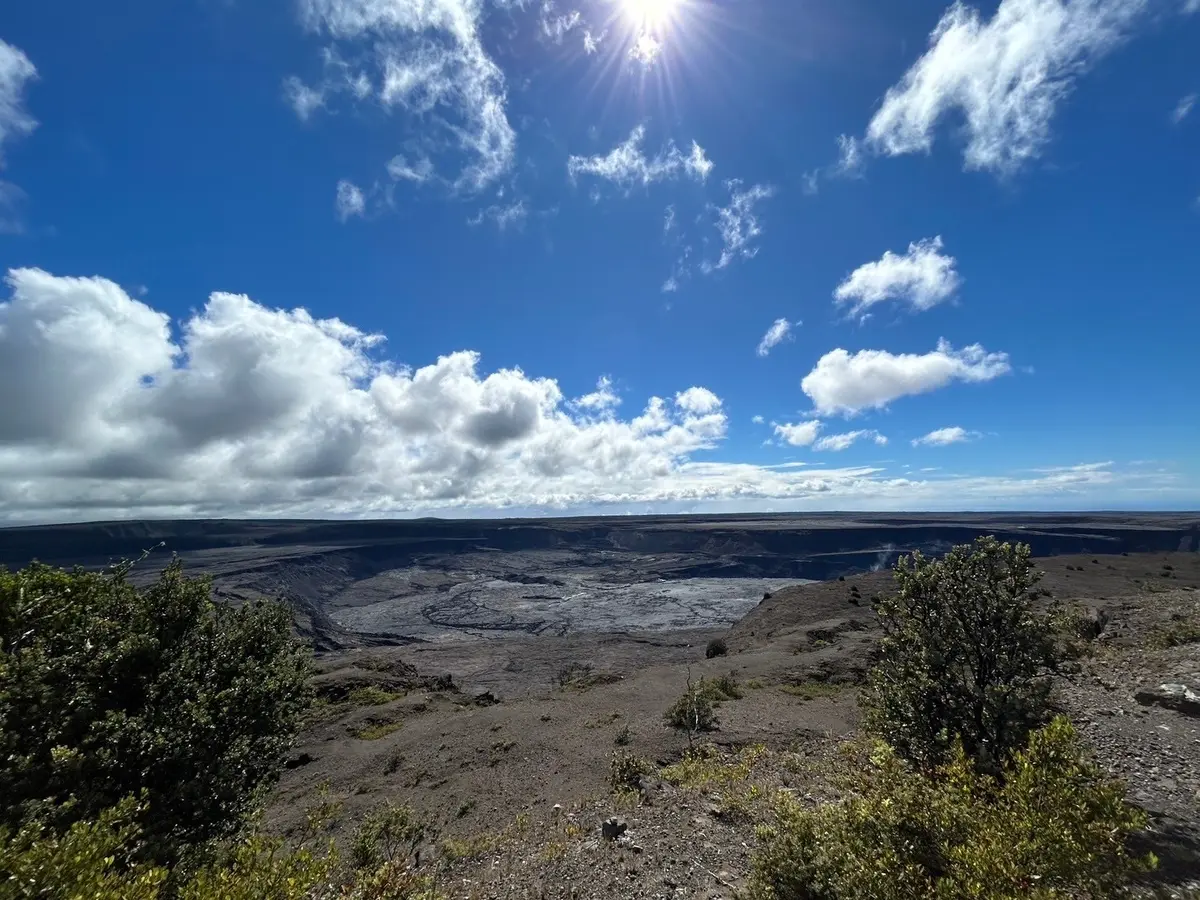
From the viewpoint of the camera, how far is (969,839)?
598 cm

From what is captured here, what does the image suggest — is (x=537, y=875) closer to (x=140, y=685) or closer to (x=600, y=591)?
(x=140, y=685)

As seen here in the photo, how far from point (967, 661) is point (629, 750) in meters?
13.5

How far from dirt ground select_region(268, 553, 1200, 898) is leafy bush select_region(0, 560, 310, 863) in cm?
525

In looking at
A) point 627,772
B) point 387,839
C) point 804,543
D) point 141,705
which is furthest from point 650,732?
point 804,543

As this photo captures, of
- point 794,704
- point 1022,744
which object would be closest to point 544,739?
point 794,704

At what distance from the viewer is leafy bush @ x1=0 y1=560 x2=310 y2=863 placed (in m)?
8.76

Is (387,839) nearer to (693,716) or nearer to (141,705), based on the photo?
(141,705)

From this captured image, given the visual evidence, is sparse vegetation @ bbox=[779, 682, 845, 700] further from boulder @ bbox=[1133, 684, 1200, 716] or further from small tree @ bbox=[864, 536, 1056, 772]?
small tree @ bbox=[864, 536, 1056, 772]

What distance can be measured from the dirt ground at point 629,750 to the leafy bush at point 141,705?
5254mm

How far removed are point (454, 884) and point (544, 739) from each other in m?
13.3

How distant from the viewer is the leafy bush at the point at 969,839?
17.6 ft

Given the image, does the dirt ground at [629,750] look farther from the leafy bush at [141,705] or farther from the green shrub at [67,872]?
the green shrub at [67,872]

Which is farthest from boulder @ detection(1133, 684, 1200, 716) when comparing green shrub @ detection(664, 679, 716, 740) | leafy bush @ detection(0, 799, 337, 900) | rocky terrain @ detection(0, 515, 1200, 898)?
leafy bush @ detection(0, 799, 337, 900)

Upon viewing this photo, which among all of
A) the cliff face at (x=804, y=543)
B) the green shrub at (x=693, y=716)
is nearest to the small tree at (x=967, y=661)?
the green shrub at (x=693, y=716)
